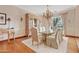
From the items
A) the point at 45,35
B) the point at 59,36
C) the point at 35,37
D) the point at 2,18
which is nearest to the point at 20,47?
the point at 35,37

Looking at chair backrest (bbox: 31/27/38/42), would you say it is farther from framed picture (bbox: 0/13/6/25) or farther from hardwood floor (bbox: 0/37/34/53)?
framed picture (bbox: 0/13/6/25)

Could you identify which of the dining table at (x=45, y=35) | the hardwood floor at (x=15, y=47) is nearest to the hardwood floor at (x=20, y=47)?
the hardwood floor at (x=15, y=47)

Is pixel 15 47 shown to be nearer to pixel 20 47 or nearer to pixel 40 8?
pixel 20 47

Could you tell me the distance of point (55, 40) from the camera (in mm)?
2230

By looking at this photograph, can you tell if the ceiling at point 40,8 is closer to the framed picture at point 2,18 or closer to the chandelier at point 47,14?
the chandelier at point 47,14

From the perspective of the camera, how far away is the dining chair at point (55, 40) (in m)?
2.20

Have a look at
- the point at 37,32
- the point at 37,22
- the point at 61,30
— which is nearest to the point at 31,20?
the point at 37,22

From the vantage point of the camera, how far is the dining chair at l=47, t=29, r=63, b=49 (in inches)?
86.4

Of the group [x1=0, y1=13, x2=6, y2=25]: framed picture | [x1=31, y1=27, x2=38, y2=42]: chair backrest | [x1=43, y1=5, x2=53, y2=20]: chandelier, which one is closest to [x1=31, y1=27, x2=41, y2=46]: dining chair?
[x1=31, y1=27, x2=38, y2=42]: chair backrest
